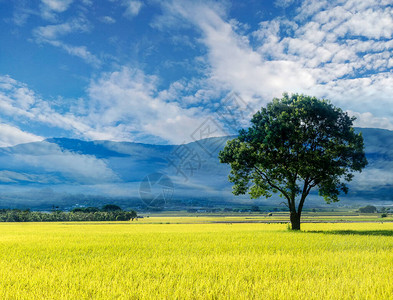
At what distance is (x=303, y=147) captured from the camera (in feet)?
124

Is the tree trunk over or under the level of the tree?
under

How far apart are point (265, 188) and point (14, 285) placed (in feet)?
114

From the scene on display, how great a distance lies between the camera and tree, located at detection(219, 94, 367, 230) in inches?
1463

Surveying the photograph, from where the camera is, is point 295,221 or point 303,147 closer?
point 303,147

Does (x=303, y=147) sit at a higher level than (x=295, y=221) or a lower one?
higher

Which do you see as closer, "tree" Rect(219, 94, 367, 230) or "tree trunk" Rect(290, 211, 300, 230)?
"tree" Rect(219, 94, 367, 230)

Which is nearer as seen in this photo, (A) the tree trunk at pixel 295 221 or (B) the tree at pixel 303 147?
(B) the tree at pixel 303 147

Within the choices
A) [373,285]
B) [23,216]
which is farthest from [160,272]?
[23,216]

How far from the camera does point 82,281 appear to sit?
1052cm

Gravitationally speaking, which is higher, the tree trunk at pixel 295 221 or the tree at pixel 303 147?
the tree at pixel 303 147

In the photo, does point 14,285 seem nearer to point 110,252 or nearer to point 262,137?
point 110,252

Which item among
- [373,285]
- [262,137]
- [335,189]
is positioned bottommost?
[373,285]

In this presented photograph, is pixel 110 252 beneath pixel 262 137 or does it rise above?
beneath

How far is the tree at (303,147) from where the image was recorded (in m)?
37.2
